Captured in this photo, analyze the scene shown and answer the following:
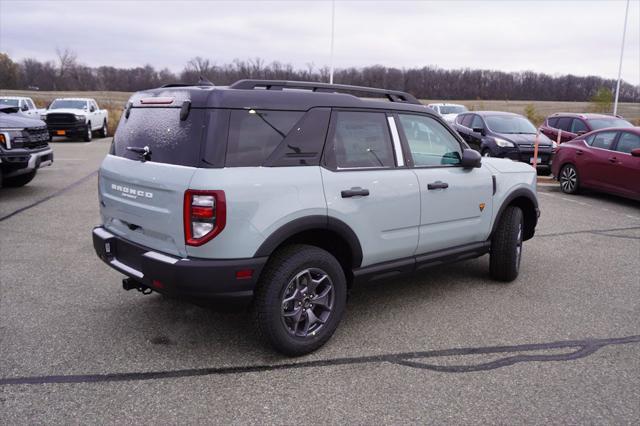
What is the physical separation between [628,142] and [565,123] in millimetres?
5682

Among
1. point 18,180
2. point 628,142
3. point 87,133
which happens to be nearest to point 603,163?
point 628,142

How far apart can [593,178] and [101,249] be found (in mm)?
9800

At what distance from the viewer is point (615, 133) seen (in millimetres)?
10398

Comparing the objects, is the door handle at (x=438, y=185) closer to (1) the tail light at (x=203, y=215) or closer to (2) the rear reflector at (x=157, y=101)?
(1) the tail light at (x=203, y=215)

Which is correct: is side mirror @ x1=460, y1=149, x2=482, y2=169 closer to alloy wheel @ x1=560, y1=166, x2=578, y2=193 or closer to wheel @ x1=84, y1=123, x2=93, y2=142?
alloy wheel @ x1=560, y1=166, x2=578, y2=193

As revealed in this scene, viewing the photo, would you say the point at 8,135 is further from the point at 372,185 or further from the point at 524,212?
the point at 524,212

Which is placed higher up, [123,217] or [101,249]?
[123,217]

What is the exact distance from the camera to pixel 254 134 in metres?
3.46

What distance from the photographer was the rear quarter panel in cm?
323

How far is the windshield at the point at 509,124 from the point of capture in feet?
48.1

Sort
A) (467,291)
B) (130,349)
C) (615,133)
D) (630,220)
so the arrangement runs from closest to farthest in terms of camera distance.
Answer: (130,349) < (467,291) < (630,220) < (615,133)

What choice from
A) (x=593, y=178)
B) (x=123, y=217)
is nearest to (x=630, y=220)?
(x=593, y=178)

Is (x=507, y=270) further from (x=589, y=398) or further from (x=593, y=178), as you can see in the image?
(x=593, y=178)

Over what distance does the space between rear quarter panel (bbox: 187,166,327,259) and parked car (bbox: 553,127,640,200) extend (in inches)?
325
